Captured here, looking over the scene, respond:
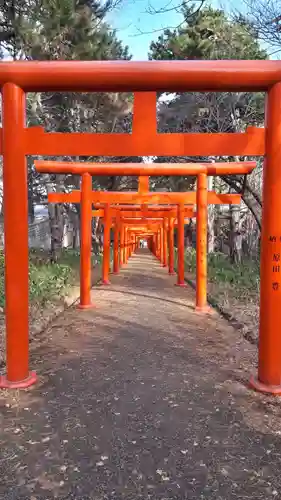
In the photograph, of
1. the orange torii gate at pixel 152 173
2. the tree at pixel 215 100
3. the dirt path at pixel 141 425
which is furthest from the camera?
the tree at pixel 215 100

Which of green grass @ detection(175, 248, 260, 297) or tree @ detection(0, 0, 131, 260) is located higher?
tree @ detection(0, 0, 131, 260)

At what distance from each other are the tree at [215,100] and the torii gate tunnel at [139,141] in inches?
229

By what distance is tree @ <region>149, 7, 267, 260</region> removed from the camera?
950 centimetres

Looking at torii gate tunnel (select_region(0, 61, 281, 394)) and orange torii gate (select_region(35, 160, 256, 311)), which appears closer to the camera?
torii gate tunnel (select_region(0, 61, 281, 394))

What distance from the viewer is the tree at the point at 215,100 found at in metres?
9.50

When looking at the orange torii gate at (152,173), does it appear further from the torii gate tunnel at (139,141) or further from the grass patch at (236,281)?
the torii gate tunnel at (139,141)

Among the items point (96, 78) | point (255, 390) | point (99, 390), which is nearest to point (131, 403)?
point (99, 390)

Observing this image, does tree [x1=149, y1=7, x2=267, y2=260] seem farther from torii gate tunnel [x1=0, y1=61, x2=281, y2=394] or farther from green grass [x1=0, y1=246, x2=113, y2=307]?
torii gate tunnel [x1=0, y1=61, x2=281, y2=394]

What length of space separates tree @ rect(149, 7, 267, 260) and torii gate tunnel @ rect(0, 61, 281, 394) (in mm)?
5813

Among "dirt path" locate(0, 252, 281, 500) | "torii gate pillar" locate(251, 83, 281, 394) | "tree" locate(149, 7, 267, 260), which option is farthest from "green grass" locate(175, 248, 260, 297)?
"torii gate pillar" locate(251, 83, 281, 394)

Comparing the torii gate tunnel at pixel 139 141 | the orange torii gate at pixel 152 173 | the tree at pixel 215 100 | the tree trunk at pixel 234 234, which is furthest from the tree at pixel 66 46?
the torii gate tunnel at pixel 139 141

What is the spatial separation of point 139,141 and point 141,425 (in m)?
2.33

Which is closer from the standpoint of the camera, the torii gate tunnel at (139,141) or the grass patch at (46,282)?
the torii gate tunnel at (139,141)

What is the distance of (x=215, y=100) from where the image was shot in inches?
390
